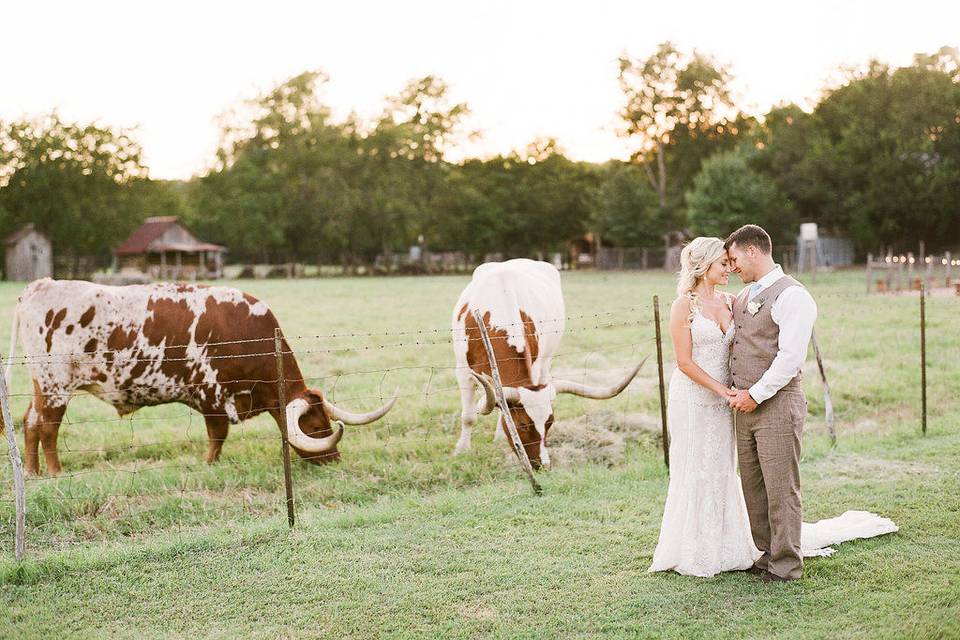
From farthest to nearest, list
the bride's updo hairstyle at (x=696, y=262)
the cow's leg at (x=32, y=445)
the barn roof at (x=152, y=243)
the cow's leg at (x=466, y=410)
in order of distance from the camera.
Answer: the barn roof at (x=152, y=243) < the cow's leg at (x=466, y=410) < the cow's leg at (x=32, y=445) < the bride's updo hairstyle at (x=696, y=262)

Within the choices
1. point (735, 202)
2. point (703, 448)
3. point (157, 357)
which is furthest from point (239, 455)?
point (735, 202)

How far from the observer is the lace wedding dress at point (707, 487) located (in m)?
5.03

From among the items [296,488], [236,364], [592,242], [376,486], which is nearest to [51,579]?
[296,488]

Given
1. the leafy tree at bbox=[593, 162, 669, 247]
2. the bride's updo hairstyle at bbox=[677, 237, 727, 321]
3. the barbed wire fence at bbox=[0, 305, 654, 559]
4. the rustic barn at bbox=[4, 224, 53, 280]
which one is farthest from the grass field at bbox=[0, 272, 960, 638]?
the rustic barn at bbox=[4, 224, 53, 280]

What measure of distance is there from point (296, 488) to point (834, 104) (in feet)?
170

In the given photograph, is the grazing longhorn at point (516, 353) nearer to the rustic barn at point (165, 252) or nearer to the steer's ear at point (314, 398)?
the steer's ear at point (314, 398)

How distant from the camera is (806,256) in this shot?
44.6 meters

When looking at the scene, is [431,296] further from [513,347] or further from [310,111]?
[310,111]

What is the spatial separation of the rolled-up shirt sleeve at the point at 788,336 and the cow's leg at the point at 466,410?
4223mm

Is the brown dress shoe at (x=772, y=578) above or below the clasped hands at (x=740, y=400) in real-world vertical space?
below

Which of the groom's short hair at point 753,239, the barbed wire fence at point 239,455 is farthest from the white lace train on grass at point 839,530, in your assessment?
the barbed wire fence at point 239,455

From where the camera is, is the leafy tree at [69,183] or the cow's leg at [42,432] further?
the leafy tree at [69,183]

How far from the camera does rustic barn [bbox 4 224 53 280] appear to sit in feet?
177

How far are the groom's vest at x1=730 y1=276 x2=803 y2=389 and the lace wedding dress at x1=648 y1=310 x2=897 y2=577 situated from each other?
0.15 m
